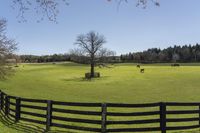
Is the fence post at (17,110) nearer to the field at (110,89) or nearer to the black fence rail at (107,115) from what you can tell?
the black fence rail at (107,115)

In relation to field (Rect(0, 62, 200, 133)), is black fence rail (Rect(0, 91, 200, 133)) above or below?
above

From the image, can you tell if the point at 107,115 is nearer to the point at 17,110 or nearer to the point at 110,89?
the point at 17,110

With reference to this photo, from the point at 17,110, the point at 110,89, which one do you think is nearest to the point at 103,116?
the point at 17,110

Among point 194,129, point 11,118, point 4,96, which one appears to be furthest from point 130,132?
point 4,96

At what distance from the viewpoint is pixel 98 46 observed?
105 m

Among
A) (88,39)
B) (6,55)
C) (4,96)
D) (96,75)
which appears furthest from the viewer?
(88,39)

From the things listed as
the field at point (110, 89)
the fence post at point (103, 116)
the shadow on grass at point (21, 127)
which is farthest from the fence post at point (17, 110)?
the fence post at point (103, 116)

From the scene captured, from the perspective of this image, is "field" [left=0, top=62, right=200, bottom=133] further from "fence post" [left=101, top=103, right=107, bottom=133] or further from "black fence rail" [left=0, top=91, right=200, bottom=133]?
"fence post" [left=101, top=103, right=107, bottom=133]

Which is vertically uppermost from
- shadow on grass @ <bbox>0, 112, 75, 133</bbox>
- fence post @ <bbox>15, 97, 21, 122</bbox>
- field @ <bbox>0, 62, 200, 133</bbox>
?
fence post @ <bbox>15, 97, 21, 122</bbox>

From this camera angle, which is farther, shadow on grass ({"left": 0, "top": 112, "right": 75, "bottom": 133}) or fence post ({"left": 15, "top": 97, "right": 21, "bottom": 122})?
fence post ({"left": 15, "top": 97, "right": 21, "bottom": 122})

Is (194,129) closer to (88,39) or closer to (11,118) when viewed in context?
(11,118)

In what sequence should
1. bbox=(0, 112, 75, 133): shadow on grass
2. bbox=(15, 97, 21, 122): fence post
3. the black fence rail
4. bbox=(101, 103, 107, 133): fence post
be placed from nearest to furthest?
the black fence rail
bbox=(101, 103, 107, 133): fence post
bbox=(0, 112, 75, 133): shadow on grass
bbox=(15, 97, 21, 122): fence post

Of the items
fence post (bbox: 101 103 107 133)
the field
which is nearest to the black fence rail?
fence post (bbox: 101 103 107 133)

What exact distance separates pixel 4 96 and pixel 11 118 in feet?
10.3
